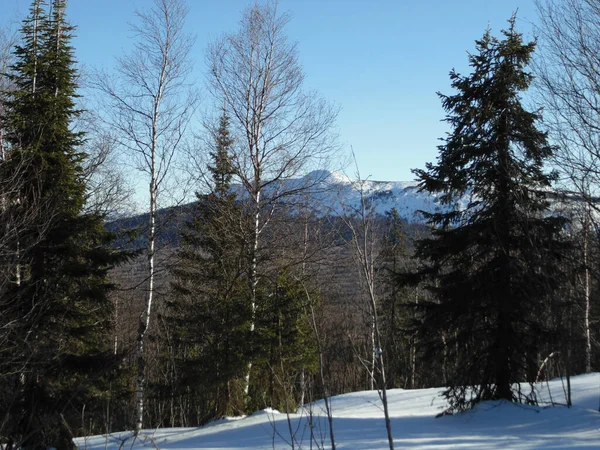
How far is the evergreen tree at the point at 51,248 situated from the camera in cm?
979

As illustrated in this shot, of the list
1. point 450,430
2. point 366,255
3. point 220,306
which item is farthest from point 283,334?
point 366,255

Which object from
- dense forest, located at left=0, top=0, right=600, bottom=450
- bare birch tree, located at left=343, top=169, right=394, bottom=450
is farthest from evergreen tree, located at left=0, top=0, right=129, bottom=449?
bare birch tree, located at left=343, top=169, right=394, bottom=450

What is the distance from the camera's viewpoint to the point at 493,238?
9.27 meters

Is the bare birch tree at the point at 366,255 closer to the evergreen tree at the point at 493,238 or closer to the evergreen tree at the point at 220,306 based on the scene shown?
the evergreen tree at the point at 493,238

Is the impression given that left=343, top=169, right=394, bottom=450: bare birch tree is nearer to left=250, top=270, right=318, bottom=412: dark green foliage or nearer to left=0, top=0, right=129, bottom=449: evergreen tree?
left=0, top=0, right=129, bottom=449: evergreen tree

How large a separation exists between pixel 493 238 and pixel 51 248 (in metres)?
8.70

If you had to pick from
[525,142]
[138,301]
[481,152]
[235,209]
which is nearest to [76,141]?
[235,209]

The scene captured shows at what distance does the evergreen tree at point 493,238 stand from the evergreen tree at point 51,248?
704 cm

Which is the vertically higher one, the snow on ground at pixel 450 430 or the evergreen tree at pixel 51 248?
the evergreen tree at pixel 51 248

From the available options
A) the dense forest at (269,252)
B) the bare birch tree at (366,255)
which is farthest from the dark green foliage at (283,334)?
the bare birch tree at (366,255)

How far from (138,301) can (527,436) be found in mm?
30958

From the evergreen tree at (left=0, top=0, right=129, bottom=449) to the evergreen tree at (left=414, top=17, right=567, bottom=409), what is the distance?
7.04 meters

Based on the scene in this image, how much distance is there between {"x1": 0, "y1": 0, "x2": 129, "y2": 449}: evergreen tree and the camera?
979 centimetres

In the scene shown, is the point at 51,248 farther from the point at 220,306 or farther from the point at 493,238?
the point at 493,238
